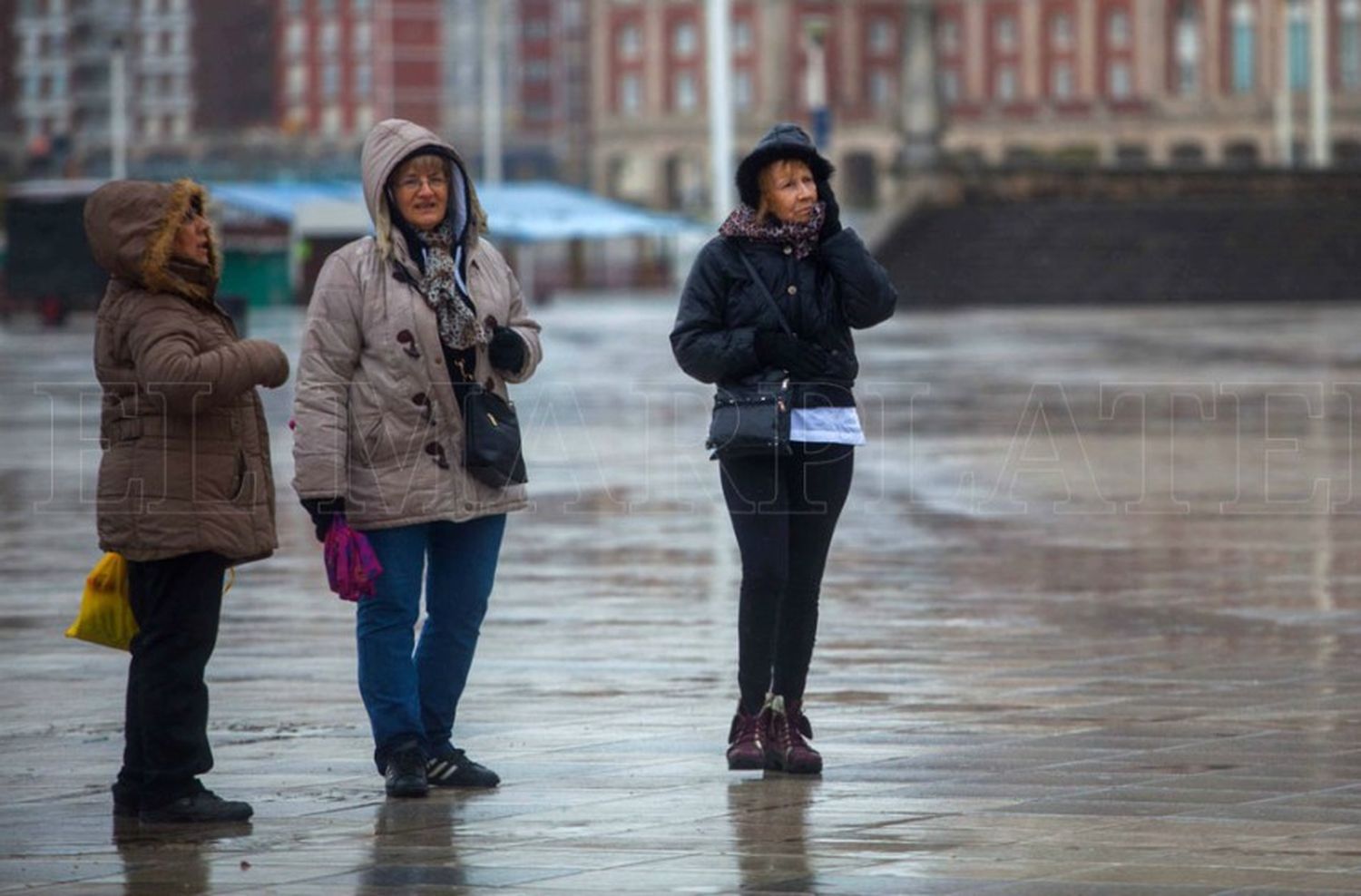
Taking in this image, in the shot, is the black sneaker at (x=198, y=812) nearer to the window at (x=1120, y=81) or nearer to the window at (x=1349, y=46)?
the window at (x=1349, y=46)

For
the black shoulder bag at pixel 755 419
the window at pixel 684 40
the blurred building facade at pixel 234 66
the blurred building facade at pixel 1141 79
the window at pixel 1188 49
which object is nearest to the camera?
the black shoulder bag at pixel 755 419

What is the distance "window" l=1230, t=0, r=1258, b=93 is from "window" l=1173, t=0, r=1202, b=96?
212 cm

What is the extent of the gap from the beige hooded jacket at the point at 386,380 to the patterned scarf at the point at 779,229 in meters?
0.72

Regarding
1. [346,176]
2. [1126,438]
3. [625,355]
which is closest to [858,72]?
[346,176]

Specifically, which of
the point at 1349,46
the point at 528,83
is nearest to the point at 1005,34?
the point at 1349,46

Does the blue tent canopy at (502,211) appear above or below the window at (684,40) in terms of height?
below

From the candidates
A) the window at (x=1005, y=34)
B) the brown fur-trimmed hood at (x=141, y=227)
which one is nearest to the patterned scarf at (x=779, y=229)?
the brown fur-trimmed hood at (x=141, y=227)

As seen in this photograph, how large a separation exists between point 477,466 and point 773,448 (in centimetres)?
85

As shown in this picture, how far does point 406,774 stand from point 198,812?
0.60m

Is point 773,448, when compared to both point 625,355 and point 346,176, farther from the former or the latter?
point 346,176

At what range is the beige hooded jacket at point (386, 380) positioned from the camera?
8.20m

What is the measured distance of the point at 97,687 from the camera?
10.7 metres

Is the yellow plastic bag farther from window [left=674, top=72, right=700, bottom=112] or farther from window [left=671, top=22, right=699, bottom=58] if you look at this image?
window [left=671, top=22, right=699, bottom=58]

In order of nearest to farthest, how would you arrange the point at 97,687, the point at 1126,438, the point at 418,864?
the point at 418,864 → the point at 97,687 → the point at 1126,438
